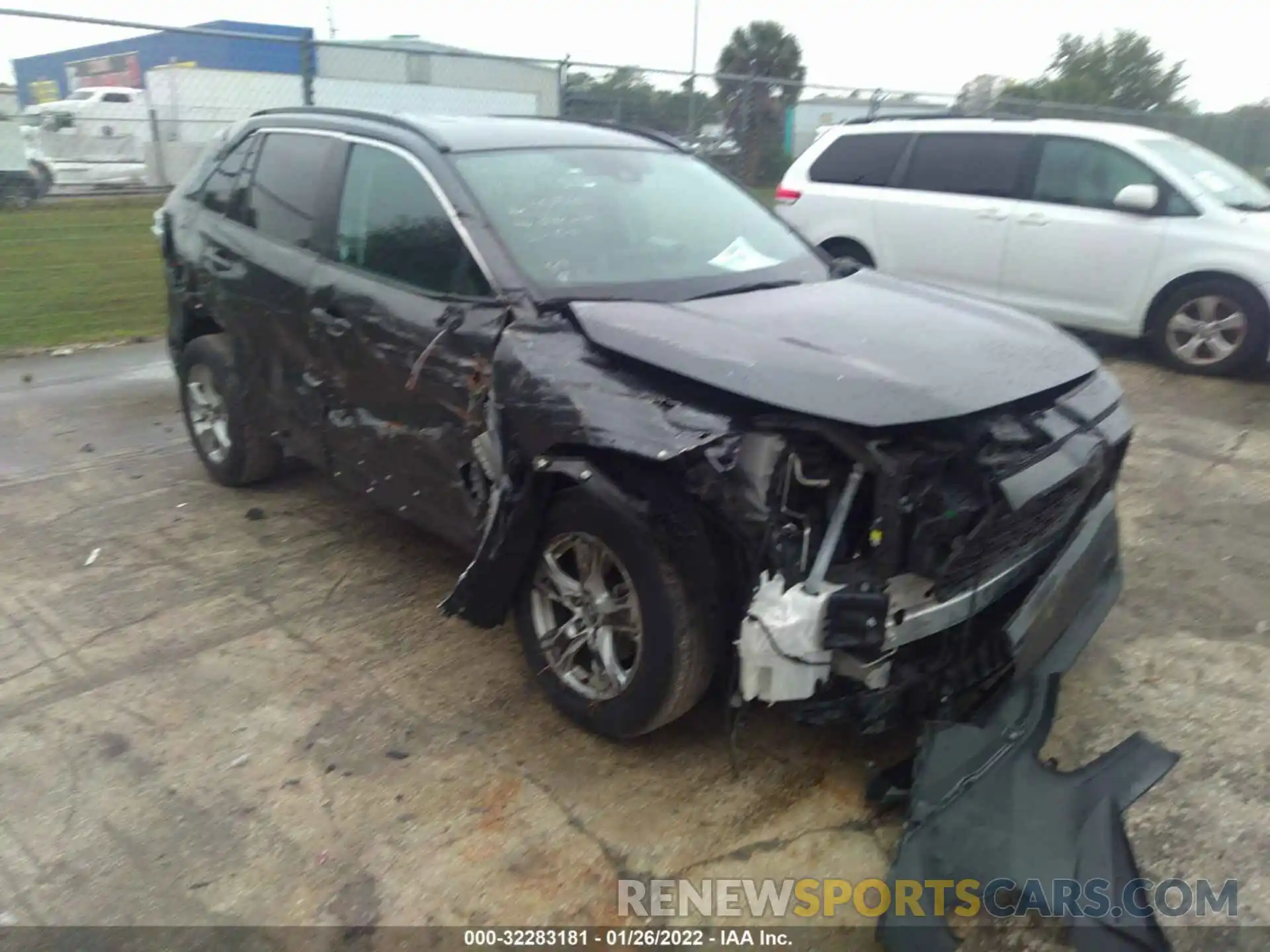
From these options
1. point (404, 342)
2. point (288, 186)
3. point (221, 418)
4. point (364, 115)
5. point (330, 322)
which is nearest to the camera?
point (404, 342)

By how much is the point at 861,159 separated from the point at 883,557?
7386 mm

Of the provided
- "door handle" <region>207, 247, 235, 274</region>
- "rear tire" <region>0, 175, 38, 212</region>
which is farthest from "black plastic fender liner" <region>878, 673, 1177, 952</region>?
"rear tire" <region>0, 175, 38, 212</region>

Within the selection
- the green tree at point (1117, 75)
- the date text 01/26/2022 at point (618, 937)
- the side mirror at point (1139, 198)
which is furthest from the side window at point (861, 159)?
the green tree at point (1117, 75)

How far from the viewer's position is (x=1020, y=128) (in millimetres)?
8484

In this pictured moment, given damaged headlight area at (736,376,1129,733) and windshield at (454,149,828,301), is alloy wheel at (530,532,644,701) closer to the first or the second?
damaged headlight area at (736,376,1129,733)

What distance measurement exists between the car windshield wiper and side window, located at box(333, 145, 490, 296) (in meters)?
0.79

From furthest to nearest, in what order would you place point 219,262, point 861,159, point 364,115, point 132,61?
point 132,61 < point 861,159 < point 219,262 < point 364,115

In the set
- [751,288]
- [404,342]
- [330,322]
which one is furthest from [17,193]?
[751,288]

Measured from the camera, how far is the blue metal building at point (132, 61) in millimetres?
16375

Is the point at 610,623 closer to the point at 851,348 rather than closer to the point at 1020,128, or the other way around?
the point at 851,348

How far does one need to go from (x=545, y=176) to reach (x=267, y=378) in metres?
1.68

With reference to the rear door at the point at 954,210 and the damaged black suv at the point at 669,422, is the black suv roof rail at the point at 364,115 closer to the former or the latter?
the damaged black suv at the point at 669,422

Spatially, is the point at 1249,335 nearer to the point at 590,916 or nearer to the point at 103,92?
the point at 590,916

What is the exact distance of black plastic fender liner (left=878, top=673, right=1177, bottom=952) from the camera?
2.41m
